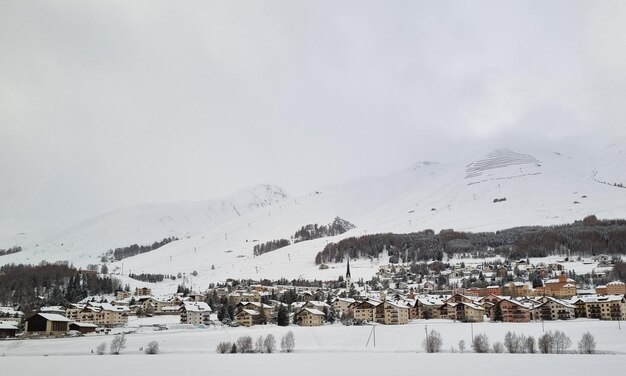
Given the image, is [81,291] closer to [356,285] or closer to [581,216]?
[356,285]

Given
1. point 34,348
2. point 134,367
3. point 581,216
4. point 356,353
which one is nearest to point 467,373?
point 356,353

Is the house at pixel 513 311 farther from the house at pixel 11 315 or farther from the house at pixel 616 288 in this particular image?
the house at pixel 11 315

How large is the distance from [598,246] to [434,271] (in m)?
41.5

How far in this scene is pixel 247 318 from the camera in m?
79.4

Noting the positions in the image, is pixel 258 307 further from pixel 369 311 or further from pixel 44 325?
pixel 44 325

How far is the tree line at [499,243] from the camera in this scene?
14625 cm

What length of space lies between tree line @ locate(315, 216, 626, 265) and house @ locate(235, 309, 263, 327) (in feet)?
288

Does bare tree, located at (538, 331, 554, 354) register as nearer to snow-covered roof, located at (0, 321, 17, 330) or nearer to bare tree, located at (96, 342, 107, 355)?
bare tree, located at (96, 342, 107, 355)

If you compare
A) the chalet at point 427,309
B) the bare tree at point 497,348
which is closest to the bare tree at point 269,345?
the bare tree at point 497,348

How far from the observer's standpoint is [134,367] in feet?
137

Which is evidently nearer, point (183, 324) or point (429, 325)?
point (429, 325)

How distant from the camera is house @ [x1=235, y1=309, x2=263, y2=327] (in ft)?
259

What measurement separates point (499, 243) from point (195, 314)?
Answer: 4331 inches

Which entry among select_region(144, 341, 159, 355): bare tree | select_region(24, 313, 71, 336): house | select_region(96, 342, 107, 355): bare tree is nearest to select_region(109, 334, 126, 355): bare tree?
select_region(96, 342, 107, 355): bare tree
